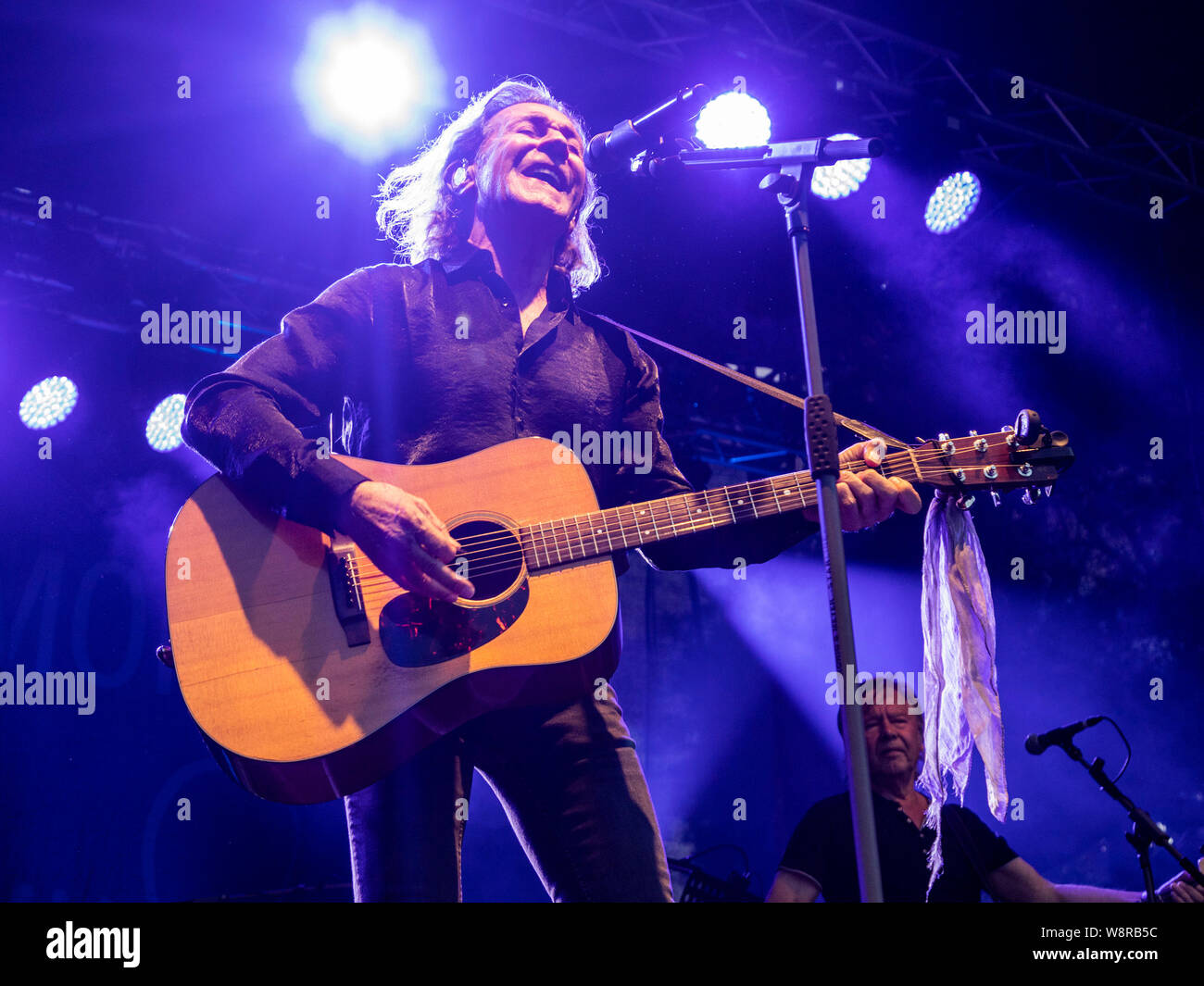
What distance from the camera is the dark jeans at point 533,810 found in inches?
80.4

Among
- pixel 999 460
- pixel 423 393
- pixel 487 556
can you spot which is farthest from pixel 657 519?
pixel 999 460

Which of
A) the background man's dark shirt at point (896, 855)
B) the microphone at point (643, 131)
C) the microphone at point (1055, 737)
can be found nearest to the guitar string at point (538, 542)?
the microphone at point (643, 131)

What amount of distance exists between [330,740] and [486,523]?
0.66m

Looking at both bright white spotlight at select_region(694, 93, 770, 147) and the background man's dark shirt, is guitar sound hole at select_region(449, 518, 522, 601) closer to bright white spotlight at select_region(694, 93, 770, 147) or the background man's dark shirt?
the background man's dark shirt

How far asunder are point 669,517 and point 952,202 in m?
5.34

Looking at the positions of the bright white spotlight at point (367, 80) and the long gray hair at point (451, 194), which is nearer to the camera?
the long gray hair at point (451, 194)

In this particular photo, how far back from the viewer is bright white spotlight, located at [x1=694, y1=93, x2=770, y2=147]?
564 cm

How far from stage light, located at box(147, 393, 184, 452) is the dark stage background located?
0.08 m

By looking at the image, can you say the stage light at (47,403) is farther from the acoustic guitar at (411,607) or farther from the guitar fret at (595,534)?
the guitar fret at (595,534)

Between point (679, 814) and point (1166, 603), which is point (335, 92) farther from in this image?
point (1166, 603)

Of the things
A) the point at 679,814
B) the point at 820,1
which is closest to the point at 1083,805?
the point at 679,814

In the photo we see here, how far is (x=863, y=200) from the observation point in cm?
662

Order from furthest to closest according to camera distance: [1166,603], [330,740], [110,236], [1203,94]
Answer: [1166,603], [1203,94], [110,236], [330,740]

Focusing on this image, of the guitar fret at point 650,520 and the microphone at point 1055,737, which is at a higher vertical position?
the guitar fret at point 650,520
